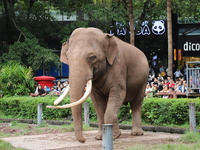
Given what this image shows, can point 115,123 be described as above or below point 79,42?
below

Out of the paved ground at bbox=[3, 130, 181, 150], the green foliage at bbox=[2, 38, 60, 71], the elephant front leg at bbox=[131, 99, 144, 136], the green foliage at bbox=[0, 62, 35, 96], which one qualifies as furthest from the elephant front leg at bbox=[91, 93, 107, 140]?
the green foliage at bbox=[2, 38, 60, 71]

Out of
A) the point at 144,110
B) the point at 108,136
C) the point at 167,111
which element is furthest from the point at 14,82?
the point at 108,136

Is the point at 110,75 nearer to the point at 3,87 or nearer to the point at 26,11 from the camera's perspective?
the point at 3,87

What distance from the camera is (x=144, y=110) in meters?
15.4

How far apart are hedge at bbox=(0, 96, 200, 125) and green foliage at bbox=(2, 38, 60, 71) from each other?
9879 mm

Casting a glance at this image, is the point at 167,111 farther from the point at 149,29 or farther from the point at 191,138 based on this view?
the point at 149,29

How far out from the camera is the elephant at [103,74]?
9.83 meters

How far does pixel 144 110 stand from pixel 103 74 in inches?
190

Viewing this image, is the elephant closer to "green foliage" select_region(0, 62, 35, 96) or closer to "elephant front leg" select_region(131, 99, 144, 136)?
"elephant front leg" select_region(131, 99, 144, 136)

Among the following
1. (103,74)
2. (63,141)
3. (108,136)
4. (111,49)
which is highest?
A: (111,49)

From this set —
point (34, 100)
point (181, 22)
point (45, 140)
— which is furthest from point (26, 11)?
point (45, 140)

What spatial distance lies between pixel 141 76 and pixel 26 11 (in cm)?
2266

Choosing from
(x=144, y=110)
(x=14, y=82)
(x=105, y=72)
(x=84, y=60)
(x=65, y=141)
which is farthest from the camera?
(x=14, y=82)

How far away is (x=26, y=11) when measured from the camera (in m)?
33.8
